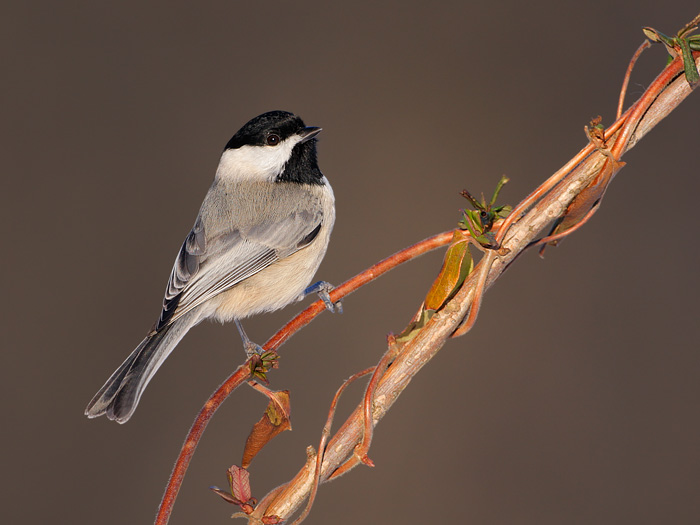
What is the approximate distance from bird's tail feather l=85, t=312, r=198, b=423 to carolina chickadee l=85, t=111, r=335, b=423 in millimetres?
22

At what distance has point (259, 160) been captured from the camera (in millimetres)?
1384

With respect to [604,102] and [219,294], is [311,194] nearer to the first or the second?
[219,294]

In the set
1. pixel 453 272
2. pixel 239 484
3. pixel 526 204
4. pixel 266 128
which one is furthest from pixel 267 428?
pixel 266 128

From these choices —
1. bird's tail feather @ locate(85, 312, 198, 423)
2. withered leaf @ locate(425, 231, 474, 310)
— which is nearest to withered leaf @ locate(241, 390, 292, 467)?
withered leaf @ locate(425, 231, 474, 310)

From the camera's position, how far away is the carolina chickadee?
1245 millimetres

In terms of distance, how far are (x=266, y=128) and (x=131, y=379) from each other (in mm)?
609

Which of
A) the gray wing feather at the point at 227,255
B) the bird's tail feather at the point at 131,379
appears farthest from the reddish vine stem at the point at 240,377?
the gray wing feather at the point at 227,255

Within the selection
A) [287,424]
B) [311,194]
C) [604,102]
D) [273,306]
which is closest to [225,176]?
[311,194]

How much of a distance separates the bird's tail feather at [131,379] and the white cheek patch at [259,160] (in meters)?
0.41

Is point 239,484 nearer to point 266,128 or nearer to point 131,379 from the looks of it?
point 131,379

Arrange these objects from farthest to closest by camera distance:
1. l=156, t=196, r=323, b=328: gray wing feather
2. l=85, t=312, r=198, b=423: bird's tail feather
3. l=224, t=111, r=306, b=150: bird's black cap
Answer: l=224, t=111, r=306, b=150: bird's black cap < l=156, t=196, r=323, b=328: gray wing feather < l=85, t=312, r=198, b=423: bird's tail feather

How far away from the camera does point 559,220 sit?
73 cm

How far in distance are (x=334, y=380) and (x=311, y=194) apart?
0.79 m

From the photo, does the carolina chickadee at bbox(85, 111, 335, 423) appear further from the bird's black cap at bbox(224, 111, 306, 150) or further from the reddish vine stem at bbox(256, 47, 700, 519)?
the reddish vine stem at bbox(256, 47, 700, 519)
